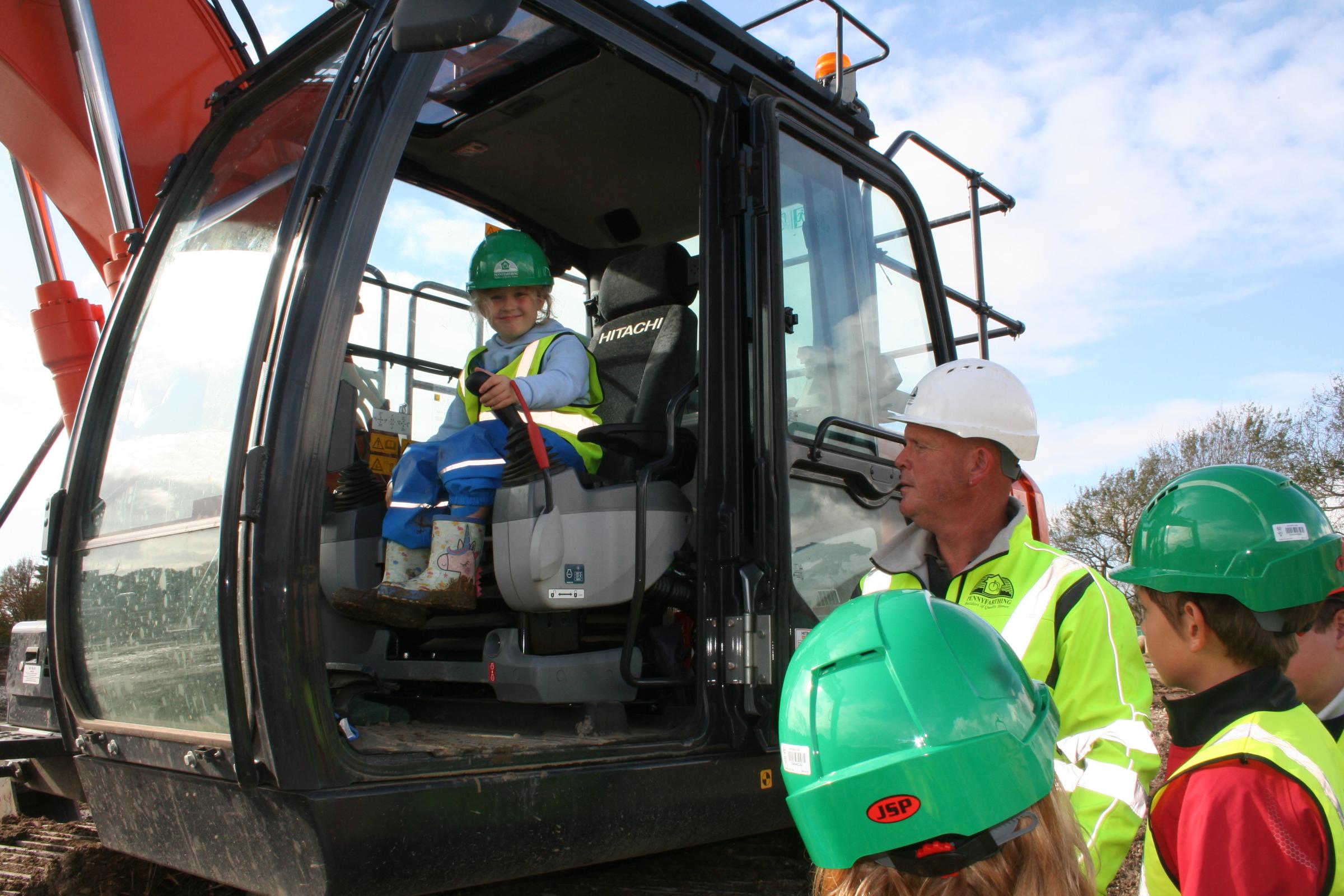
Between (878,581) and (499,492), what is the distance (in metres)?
1.13

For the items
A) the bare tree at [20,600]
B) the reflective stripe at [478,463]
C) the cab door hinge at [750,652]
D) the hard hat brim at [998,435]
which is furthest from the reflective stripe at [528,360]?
the bare tree at [20,600]

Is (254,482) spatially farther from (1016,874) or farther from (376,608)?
(1016,874)

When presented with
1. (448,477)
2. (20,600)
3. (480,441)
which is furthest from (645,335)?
(20,600)

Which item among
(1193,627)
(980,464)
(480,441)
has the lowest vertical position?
(1193,627)

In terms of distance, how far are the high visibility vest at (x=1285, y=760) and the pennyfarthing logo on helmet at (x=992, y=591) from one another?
0.55 metres

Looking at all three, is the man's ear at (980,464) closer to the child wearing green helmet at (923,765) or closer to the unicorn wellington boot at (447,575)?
the child wearing green helmet at (923,765)

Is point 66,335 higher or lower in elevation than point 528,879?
higher

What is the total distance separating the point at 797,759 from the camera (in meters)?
1.11

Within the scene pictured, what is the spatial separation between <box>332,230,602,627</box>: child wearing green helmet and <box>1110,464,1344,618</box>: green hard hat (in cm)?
175

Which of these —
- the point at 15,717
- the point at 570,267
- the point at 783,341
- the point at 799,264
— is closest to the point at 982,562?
the point at 783,341

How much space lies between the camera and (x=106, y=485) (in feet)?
8.56

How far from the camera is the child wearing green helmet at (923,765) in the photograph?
1.02 m

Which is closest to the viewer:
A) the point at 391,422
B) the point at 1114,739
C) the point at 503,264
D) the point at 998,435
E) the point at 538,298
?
the point at 1114,739

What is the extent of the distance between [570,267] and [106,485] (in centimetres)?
240
